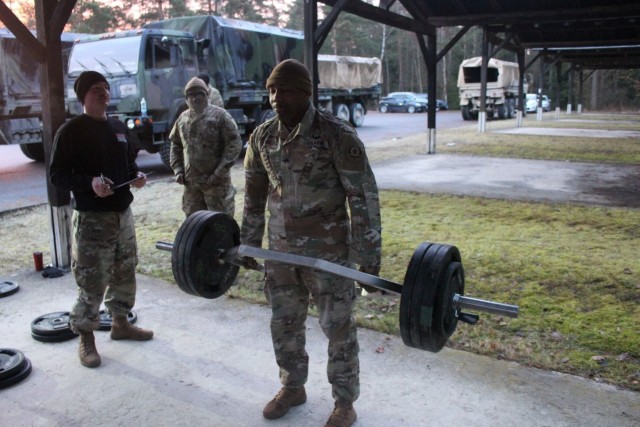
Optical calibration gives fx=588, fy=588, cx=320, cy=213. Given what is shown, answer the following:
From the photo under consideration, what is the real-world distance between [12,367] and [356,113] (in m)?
21.0

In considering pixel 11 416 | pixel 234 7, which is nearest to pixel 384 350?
pixel 11 416

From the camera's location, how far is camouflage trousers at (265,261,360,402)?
271 cm

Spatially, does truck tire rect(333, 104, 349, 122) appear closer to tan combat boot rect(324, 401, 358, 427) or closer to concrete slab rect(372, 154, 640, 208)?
concrete slab rect(372, 154, 640, 208)

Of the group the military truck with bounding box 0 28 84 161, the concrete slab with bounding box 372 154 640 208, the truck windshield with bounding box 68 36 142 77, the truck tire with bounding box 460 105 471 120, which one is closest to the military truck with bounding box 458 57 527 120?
the truck tire with bounding box 460 105 471 120

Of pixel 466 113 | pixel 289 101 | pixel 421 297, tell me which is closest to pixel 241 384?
pixel 421 297

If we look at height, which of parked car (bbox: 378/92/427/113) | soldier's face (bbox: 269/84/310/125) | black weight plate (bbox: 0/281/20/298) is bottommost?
black weight plate (bbox: 0/281/20/298)

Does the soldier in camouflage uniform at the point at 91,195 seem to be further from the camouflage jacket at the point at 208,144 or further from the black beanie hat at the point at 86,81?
the camouflage jacket at the point at 208,144

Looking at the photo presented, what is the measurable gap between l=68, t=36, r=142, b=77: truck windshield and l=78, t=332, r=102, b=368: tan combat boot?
8.62 m

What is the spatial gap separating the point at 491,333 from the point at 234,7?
43.8 m

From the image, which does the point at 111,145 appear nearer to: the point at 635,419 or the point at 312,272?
the point at 312,272

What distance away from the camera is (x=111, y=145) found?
3582 millimetres

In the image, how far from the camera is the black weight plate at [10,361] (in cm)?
326

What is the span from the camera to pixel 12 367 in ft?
10.8

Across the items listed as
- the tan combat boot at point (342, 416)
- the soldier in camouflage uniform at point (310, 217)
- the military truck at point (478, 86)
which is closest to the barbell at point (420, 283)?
the soldier in camouflage uniform at point (310, 217)
